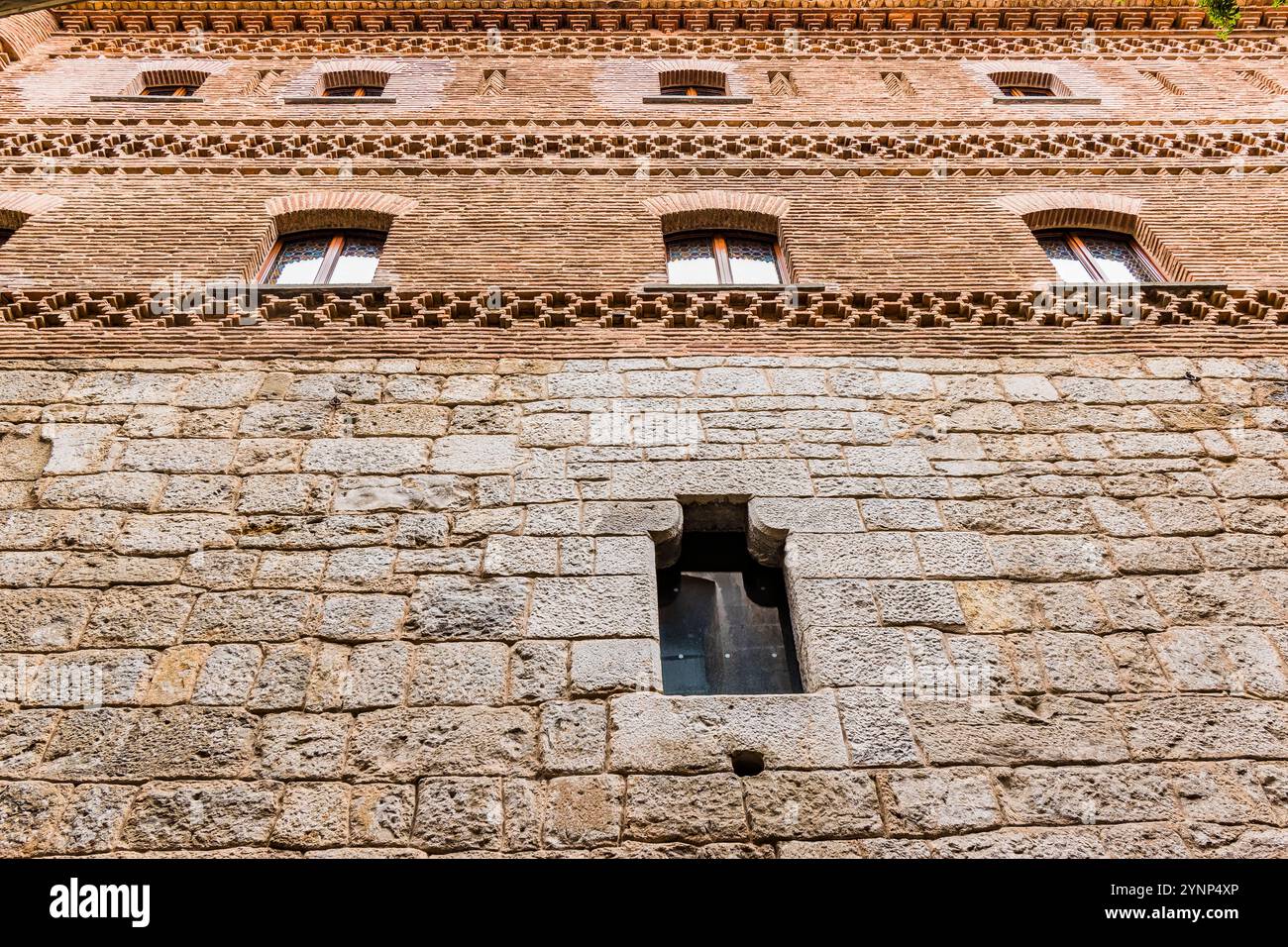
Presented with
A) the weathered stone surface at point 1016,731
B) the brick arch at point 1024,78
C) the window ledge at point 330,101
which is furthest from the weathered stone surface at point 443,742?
the brick arch at point 1024,78

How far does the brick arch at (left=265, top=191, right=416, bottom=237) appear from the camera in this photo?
675cm

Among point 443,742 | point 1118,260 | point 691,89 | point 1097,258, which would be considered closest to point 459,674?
point 443,742

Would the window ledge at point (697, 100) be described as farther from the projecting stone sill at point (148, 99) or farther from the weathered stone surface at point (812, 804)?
the weathered stone surface at point (812, 804)

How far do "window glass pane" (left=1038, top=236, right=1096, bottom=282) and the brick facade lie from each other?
0.30 meters

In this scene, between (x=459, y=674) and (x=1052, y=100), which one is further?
(x=1052, y=100)

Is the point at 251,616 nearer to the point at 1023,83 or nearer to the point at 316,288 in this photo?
the point at 316,288

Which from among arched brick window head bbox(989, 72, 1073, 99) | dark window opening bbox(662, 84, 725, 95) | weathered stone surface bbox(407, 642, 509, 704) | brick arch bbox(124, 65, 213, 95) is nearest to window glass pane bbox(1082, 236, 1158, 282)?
arched brick window head bbox(989, 72, 1073, 99)

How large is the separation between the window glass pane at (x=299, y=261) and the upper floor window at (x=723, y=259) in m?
2.90

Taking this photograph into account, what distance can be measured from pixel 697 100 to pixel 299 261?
466cm

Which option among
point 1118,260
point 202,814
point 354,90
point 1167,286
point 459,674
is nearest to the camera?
point 202,814

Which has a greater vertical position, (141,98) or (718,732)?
(141,98)

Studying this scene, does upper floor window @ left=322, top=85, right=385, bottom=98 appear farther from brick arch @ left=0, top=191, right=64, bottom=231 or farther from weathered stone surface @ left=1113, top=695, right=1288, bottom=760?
weathered stone surface @ left=1113, top=695, right=1288, bottom=760

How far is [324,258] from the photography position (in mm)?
6617
